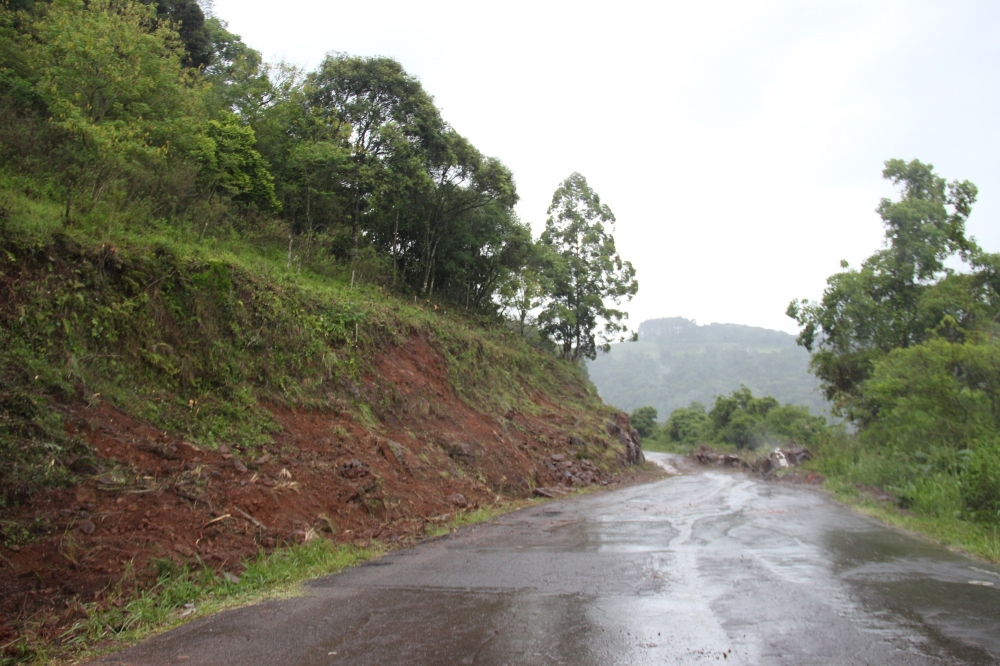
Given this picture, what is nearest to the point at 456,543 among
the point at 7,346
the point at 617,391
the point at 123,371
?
the point at 123,371

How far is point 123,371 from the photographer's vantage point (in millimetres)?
9641

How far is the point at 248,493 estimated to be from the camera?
30.3ft

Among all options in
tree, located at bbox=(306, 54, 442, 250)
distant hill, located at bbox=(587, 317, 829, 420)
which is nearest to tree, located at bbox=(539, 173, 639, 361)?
tree, located at bbox=(306, 54, 442, 250)

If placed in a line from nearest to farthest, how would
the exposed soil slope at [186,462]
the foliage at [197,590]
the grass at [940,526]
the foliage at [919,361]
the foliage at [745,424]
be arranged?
the foliage at [197,590] → the exposed soil slope at [186,462] → the grass at [940,526] → the foliage at [919,361] → the foliage at [745,424]

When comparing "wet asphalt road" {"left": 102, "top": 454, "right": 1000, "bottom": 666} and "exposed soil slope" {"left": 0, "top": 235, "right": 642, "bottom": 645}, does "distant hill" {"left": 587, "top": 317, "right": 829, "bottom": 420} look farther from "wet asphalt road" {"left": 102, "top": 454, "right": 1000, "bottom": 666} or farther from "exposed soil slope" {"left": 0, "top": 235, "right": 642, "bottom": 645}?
"wet asphalt road" {"left": 102, "top": 454, "right": 1000, "bottom": 666}

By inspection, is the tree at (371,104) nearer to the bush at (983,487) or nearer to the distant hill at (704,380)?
the bush at (983,487)

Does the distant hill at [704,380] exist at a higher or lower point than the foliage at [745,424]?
higher

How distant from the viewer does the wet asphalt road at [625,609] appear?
507cm

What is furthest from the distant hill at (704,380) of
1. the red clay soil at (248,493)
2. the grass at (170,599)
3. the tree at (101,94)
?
the grass at (170,599)

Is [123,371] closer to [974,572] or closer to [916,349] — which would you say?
[974,572]

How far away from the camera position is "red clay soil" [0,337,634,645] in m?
6.29

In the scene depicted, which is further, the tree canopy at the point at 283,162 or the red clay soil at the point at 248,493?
the tree canopy at the point at 283,162

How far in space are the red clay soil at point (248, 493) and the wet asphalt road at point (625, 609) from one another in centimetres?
129

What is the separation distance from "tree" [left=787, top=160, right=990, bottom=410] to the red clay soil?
20.9m
